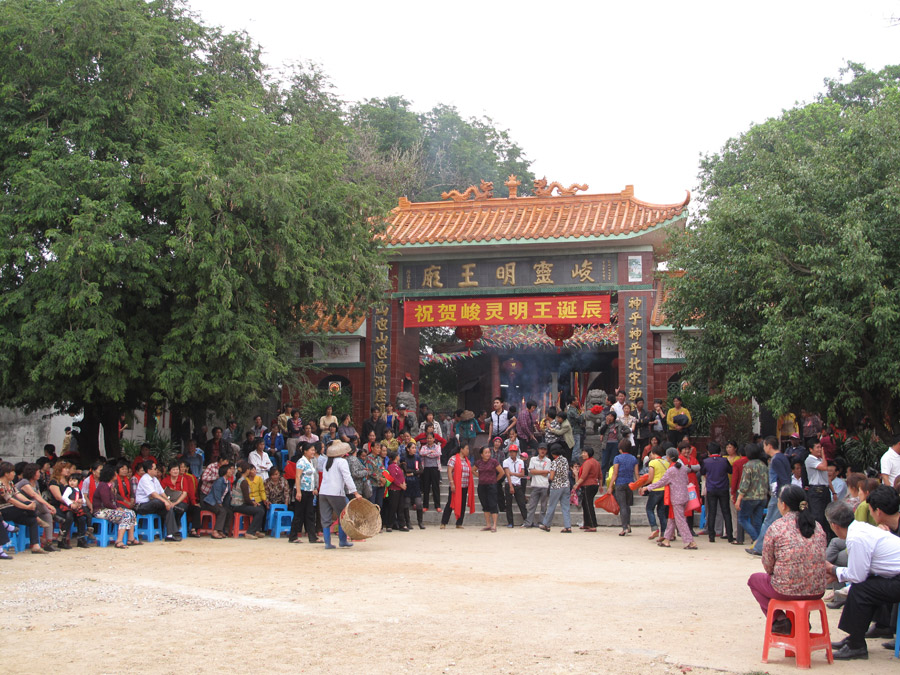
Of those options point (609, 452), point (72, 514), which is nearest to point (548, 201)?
point (609, 452)

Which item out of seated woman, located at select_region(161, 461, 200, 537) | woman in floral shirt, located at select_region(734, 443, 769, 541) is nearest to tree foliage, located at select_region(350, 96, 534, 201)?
seated woman, located at select_region(161, 461, 200, 537)

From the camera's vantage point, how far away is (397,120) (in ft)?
112

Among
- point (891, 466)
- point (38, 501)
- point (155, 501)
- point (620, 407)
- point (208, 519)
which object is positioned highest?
point (620, 407)

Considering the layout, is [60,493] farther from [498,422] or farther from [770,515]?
[770,515]

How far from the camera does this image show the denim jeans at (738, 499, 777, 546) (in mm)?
11484

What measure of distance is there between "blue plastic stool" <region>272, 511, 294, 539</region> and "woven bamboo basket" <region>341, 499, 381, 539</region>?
2006 millimetres

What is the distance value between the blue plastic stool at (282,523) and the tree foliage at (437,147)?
57.3 ft

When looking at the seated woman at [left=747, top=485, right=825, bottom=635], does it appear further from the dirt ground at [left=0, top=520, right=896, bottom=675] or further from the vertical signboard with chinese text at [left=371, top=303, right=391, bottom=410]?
the vertical signboard with chinese text at [left=371, top=303, right=391, bottom=410]

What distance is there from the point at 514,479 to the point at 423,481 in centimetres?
180

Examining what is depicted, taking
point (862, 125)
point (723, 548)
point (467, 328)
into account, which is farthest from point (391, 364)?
point (862, 125)

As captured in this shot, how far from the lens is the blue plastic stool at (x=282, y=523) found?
42.8 feet

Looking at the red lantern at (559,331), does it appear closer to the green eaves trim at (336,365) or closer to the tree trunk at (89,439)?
the green eaves trim at (336,365)

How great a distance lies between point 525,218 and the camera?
1814cm

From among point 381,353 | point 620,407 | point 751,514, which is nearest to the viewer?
point 751,514
